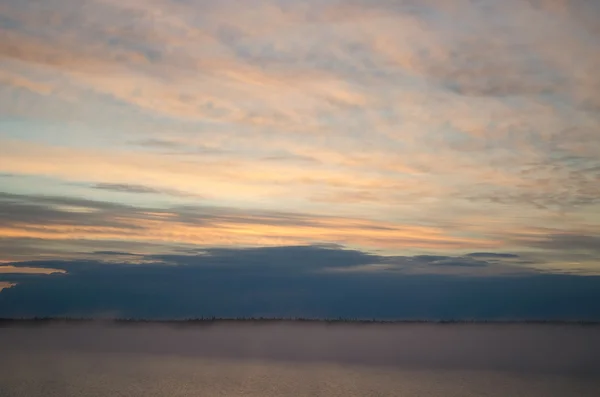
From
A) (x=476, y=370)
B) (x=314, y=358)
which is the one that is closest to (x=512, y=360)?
(x=476, y=370)

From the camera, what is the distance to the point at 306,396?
166 feet

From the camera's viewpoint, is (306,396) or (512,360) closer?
(306,396)

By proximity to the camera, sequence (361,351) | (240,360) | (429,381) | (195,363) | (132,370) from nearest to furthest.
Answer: (429,381) → (132,370) → (195,363) → (240,360) → (361,351)

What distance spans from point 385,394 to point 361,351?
163 ft

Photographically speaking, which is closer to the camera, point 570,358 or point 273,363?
point 273,363

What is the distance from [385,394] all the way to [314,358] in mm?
35912

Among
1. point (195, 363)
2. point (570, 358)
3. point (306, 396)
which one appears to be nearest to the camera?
point (306, 396)

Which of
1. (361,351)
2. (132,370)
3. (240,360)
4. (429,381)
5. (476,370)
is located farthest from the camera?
(361,351)

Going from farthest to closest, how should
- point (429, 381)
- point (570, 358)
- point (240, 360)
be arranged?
1. point (570, 358)
2. point (240, 360)
3. point (429, 381)

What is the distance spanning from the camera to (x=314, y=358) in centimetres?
8681

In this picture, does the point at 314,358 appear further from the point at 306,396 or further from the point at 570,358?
the point at 306,396

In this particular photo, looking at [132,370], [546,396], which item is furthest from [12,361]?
[546,396]

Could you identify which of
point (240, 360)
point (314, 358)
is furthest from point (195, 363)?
point (314, 358)

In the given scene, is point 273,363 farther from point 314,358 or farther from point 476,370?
point 476,370
